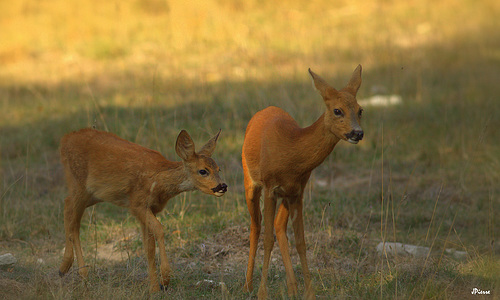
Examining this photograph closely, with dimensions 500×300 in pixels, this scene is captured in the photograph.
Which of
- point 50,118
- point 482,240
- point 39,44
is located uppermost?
point 39,44

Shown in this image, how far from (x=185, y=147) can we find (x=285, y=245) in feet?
3.72

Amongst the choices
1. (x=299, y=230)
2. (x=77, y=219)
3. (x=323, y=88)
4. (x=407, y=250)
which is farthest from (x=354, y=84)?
(x=77, y=219)

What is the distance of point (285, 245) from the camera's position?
5277 millimetres

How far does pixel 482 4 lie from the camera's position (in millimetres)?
19781

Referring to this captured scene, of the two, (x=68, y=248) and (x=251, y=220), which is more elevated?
(x=251, y=220)

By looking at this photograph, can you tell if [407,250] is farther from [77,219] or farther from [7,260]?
[7,260]

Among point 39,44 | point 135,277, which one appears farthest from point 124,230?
point 39,44

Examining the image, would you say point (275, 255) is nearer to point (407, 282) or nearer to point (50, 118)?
point (407, 282)

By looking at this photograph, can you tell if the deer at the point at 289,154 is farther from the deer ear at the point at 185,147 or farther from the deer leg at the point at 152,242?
the deer leg at the point at 152,242

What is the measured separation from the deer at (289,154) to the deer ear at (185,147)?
48 cm

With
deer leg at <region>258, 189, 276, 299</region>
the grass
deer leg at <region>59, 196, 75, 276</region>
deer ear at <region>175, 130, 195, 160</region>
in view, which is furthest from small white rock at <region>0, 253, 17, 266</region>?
deer leg at <region>258, 189, 276, 299</region>

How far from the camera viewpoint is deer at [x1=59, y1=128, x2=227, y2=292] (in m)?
5.34

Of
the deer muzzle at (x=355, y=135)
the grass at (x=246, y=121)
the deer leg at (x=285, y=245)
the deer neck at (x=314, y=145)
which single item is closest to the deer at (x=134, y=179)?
the grass at (x=246, y=121)

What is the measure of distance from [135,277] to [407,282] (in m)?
2.37
